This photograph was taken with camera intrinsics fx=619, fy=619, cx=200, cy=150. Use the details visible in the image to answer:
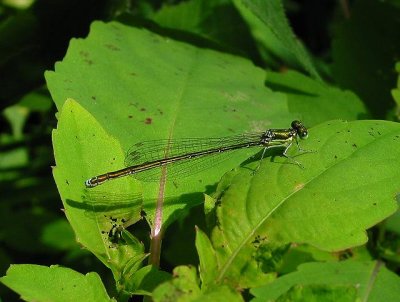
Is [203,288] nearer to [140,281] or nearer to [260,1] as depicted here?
[140,281]

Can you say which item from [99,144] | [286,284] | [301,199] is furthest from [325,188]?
[99,144]

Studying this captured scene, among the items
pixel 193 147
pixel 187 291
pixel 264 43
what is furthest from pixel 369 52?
pixel 187 291

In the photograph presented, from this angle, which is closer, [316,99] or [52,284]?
[52,284]

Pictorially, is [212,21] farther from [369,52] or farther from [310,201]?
[310,201]

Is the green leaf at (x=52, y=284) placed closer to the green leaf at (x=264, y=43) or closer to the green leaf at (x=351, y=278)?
the green leaf at (x=351, y=278)

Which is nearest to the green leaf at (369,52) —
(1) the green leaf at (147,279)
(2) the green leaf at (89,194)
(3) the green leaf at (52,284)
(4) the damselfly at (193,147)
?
(4) the damselfly at (193,147)

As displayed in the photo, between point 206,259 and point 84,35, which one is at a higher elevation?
point 84,35
